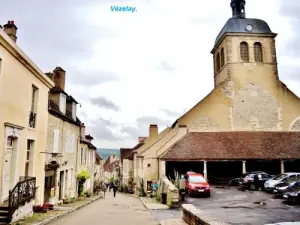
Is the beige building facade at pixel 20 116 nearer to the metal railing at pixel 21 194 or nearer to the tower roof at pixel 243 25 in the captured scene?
the metal railing at pixel 21 194

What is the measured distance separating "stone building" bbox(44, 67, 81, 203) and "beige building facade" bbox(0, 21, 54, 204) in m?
1.24

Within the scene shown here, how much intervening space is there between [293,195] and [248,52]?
64.3 feet

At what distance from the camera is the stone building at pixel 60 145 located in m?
15.8

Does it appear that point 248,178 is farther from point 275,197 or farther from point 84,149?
point 84,149

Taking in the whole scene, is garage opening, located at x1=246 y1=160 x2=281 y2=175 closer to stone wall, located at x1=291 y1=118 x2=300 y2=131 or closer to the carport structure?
the carport structure

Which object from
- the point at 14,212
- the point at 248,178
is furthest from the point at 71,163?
the point at 248,178

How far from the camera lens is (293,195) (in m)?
14.9

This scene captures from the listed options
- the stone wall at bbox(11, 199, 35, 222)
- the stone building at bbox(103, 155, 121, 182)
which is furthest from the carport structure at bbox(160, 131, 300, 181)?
the stone building at bbox(103, 155, 121, 182)

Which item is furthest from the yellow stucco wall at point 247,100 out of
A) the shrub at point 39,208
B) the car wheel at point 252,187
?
the shrub at point 39,208

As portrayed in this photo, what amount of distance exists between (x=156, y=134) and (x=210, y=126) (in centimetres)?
603

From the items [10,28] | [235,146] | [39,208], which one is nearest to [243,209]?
[39,208]

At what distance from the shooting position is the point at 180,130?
89.8 ft

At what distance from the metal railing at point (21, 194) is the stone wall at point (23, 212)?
0.14m

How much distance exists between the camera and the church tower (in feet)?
101
